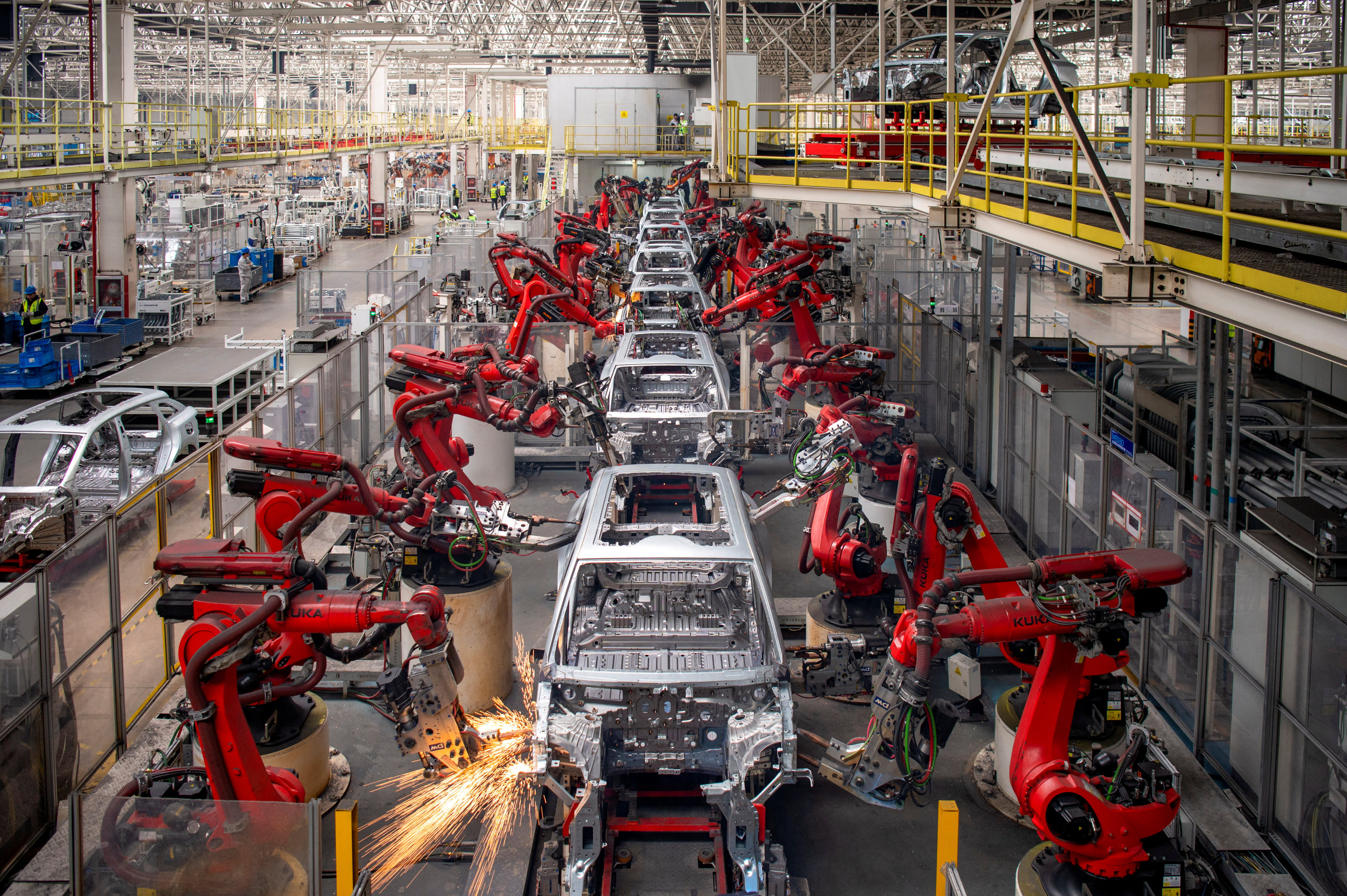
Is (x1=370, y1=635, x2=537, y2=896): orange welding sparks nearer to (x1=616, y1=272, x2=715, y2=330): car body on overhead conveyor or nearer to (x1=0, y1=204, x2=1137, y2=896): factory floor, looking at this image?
(x1=0, y1=204, x2=1137, y2=896): factory floor

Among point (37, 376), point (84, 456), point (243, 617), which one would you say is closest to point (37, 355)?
point (37, 376)

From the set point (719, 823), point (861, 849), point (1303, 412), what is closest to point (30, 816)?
point (719, 823)

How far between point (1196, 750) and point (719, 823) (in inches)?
122

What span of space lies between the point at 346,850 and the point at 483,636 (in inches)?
101

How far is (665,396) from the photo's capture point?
34.9 feet

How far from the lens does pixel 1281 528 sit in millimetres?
5766

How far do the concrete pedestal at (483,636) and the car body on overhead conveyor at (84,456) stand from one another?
3.38 meters

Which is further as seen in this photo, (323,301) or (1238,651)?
(323,301)

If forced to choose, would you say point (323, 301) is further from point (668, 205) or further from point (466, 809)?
point (466, 809)

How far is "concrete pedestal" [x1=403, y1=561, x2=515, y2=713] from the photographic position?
6.80 m

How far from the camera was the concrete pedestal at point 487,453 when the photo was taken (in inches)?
426

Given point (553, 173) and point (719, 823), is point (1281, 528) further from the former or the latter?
point (553, 173)

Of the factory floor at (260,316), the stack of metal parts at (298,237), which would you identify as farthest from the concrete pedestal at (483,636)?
the stack of metal parts at (298,237)

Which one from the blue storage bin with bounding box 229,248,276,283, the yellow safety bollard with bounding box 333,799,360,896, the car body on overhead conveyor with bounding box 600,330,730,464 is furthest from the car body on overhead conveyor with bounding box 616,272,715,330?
the blue storage bin with bounding box 229,248,276,283
